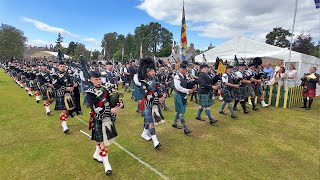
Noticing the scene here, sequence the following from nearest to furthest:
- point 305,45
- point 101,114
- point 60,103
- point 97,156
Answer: point 101,114, point 97,156, point 60,103, point 305,45

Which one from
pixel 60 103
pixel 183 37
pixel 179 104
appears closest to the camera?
pixel 179 104

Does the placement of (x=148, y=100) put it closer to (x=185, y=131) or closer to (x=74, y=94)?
(x=185, y=131)

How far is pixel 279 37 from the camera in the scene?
6038cm

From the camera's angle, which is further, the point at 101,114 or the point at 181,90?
the point at 181,90

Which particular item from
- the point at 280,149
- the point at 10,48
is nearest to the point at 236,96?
the point at 280,149

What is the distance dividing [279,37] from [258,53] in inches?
1965

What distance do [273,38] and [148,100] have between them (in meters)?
65.4

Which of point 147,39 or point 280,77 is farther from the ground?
point 147,39

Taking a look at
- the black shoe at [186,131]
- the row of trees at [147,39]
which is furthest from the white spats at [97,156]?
the row of trees at [147,39]

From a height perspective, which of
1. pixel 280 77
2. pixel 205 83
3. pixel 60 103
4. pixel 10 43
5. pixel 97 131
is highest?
pixel 10 43

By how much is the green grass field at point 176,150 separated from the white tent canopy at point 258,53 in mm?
8683

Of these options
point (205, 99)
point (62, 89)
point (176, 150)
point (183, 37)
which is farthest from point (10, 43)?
point (176, 150)

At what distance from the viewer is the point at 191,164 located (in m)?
4.70

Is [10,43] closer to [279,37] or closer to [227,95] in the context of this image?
[227,95]
